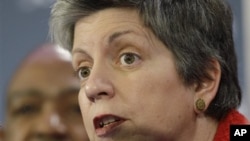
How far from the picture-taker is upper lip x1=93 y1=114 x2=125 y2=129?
45.1 inches

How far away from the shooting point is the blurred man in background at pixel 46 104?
4.49ft

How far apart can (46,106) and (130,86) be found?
306mm

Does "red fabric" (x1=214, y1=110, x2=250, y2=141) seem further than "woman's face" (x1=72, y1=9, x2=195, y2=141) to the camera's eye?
Yes

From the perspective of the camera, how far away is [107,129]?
1157 mm

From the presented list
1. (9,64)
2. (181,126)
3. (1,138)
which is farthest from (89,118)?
(9,64)

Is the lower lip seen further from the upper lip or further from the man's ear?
the man's ear

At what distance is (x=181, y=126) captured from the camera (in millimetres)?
1201

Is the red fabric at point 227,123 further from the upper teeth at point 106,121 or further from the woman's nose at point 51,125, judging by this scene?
the woman's nose at point 51,125

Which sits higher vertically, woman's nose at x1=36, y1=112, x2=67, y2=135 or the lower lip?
woman's nose at x1=36, y1=112, x2=67, y2=135

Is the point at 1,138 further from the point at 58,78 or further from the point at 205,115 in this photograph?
the point at 205,115

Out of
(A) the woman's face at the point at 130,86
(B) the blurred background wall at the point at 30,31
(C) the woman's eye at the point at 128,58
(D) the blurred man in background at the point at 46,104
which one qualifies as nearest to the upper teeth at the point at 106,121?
(A) the woman's face at the point at 130,86

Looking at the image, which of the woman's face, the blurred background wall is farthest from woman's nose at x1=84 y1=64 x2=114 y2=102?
the blurred background wall

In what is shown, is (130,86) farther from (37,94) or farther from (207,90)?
(37,94)

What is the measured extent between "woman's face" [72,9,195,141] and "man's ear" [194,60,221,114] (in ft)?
0.05
